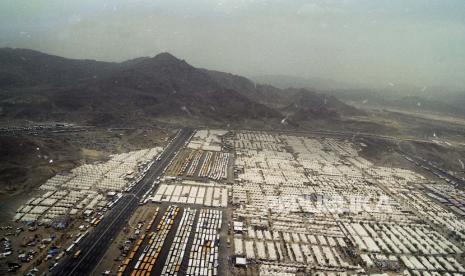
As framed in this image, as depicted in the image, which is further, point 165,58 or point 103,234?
point 165,58

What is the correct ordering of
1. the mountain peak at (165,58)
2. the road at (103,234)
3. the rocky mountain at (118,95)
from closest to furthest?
1. the road at (103,234)
2. the rocky mountain at (118,95)
3. the mountain peak at (165,58)

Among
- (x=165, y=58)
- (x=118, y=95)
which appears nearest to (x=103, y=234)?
(x=118, y=95)

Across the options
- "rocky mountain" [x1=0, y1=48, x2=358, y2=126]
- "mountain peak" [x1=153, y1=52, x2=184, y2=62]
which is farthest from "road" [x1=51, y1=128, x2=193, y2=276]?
"mountain peak" [x1=153, y1=52, x2=184, y2=62]

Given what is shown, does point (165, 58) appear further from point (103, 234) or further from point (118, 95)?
point (103, 234)

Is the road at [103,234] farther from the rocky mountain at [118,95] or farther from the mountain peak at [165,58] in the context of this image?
the mountain peak at [165,58]

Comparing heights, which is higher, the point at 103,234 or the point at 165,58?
the point at 165,58

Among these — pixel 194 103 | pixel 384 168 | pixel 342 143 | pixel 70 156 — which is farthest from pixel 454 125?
pixel 70 156

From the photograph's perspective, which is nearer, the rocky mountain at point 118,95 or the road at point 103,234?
the road at point 103,234

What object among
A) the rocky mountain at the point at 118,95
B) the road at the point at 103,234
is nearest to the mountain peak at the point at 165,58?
the rocky mountain at the point at 118,95
